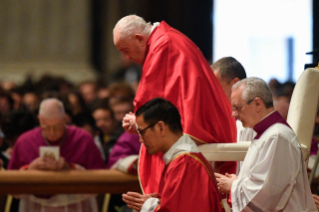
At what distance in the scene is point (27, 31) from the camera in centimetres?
1491

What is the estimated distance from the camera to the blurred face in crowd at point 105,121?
28.3 ft

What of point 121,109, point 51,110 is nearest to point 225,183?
point 51,110

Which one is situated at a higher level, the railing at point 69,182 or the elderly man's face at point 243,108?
the elderly man's face at point 243,108

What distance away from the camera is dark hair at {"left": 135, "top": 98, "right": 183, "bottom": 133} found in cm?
427

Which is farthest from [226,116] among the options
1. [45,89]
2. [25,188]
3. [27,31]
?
[27,31]

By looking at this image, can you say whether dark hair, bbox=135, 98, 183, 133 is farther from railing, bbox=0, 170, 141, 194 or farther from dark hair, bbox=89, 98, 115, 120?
dark hair, bbox=89, 98, 115, 120

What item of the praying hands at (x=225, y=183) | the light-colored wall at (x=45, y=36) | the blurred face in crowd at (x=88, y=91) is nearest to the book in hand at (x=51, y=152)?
the praying hands at (x=225, y=183)

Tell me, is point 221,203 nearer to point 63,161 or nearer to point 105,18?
point 63,161

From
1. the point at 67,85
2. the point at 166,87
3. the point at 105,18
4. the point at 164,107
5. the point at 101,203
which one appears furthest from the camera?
the point at 105,18

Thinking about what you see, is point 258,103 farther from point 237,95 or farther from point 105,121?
point 105,121

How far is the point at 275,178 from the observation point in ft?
13.4

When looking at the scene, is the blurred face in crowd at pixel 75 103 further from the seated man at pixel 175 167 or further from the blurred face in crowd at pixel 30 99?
the seated man at pixel 175 167

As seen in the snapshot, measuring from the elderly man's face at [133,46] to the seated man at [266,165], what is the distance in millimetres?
1153

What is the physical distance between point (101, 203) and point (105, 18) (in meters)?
9.54
